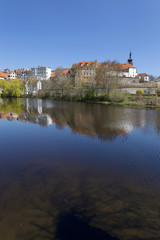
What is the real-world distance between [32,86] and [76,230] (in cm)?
7814

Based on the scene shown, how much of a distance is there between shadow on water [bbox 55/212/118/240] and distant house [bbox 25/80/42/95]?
74913mm

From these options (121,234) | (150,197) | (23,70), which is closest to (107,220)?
(121,234)

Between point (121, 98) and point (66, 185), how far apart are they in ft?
121

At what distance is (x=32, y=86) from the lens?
7462 centimetres

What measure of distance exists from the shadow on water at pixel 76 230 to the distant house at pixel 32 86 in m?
74.9

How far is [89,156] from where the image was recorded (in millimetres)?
8289

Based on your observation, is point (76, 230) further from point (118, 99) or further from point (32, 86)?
point (32, 86)

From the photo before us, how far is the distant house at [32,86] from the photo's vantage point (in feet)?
242

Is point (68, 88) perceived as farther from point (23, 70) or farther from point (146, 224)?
point (23, 70)

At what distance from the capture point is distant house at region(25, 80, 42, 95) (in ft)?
242

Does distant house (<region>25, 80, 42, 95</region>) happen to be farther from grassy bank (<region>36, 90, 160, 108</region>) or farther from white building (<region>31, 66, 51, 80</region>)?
white building (<region>31, 66, 51, 80</region>)

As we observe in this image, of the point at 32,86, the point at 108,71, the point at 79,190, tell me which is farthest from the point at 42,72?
the point at 79,190

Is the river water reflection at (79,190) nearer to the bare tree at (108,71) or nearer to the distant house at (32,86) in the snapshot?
the bare tree at (108,71)

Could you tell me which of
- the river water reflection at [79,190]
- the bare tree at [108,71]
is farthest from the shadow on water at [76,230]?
the bare tree at [108,71]
